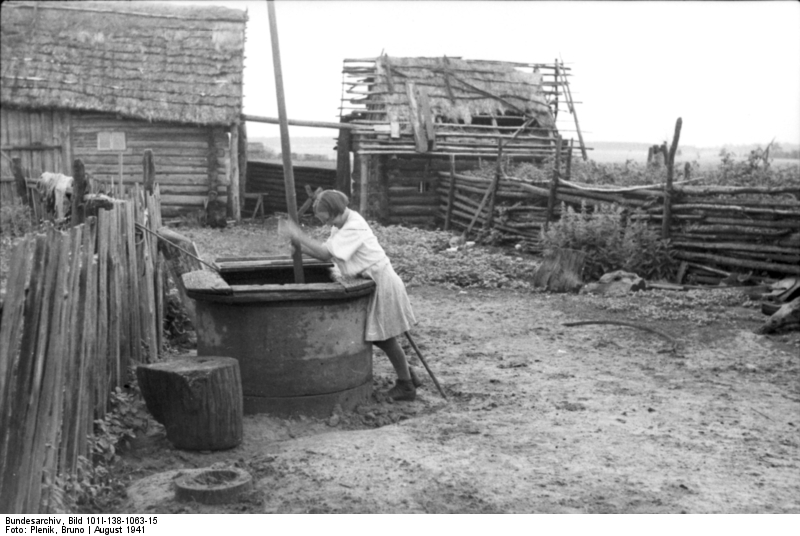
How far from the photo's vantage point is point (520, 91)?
21469mm

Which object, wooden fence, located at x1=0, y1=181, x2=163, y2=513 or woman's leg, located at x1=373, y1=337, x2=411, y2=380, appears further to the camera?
woman's leg, located at x1=373, y1=337, x2=411, y2=380

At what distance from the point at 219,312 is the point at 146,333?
927 millimetres

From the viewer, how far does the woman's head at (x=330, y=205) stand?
588 centimetres

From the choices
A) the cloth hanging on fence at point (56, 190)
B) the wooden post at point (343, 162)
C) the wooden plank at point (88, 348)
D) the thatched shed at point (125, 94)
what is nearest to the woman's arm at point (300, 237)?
the wooden plank at point (88, 348)

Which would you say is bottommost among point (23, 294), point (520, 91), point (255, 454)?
point (255, 454)

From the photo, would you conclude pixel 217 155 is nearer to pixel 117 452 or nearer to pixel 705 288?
pixel 705 288

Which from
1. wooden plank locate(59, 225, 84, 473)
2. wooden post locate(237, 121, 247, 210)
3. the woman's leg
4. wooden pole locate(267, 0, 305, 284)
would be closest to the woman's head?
wooden pole locate(267, 0, 305, 284)

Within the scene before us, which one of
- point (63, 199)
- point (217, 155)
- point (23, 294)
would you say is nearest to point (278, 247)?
point (217, 155)

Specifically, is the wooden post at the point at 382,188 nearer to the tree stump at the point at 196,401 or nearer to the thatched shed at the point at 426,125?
the thatched shed at the point at 426,125

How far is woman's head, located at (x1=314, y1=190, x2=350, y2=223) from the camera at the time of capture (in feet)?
19.3

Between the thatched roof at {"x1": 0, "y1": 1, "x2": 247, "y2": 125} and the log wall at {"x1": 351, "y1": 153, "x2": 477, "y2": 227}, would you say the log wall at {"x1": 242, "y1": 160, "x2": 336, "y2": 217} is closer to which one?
the log wall at {"x1": 351, "y1": 153, "x2": 477, "y2": 227}

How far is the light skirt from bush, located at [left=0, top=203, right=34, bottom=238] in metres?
8.39

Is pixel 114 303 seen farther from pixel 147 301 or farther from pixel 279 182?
pixel 279 182

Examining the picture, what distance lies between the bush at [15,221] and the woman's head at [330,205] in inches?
322
